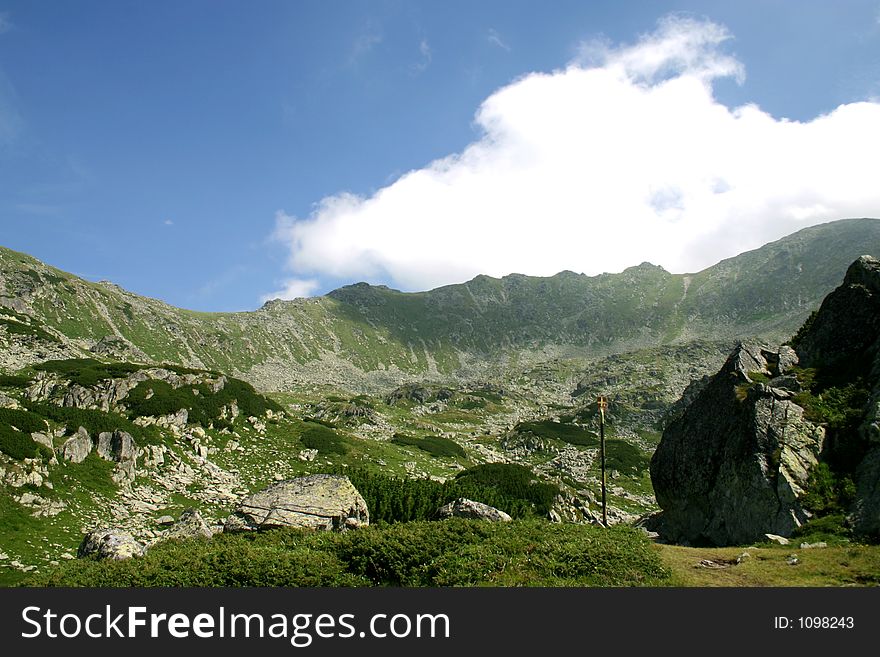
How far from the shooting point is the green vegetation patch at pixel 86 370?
4803 centimetres

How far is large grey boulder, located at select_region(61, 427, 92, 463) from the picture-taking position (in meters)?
34.3

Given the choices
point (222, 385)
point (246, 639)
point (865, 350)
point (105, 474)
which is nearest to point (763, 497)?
point (865, 350)

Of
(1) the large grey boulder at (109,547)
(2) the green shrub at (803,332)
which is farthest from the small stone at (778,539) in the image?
(1) the large grey boulder at (109,547)

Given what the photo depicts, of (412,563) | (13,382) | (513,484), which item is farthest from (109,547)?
(513,484)

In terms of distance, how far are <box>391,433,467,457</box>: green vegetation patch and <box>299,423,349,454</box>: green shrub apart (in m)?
18.7

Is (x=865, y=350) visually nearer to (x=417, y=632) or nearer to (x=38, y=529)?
(x=417, y=632)

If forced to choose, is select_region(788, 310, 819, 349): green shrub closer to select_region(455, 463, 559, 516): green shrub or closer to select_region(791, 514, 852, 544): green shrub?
select_region(791, 514, 852, 544): green shrub

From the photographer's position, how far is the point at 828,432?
22.4 meters

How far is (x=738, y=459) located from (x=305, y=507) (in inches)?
857

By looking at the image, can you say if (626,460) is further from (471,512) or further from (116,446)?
(116,446)

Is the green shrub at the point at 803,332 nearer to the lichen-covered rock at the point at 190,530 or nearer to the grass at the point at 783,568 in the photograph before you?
the grass at the point at 783,568

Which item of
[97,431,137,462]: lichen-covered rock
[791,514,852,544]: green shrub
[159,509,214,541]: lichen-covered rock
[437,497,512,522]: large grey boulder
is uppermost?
[97,431,137,462]: lichen-covered rock

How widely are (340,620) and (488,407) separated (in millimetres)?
152790

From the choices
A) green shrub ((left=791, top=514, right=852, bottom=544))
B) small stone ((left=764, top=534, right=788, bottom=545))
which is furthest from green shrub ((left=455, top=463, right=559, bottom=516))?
green shrub ((left=791, top=514, right=852, bottom=544))
